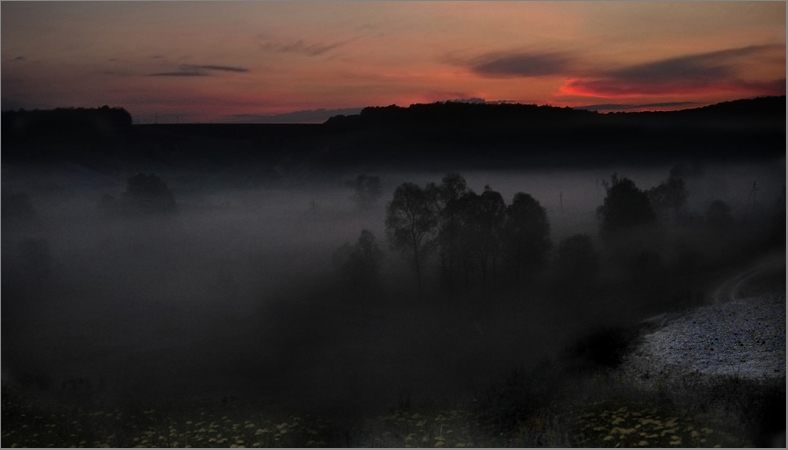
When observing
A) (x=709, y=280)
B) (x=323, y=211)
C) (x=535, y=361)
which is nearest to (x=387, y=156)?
(x=323, y=211)

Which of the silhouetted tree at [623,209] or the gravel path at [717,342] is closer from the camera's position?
the gravel path at [717,342]

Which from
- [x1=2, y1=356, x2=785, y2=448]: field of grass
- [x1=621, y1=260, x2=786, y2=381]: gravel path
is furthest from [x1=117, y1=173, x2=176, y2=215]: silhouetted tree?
[x1=621, y1=260, x2=786, y2=381]: gravel path

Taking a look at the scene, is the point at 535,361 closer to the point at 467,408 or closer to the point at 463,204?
the point at 467,408

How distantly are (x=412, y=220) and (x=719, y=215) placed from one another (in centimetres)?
1989

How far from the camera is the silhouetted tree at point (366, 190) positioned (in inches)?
1444

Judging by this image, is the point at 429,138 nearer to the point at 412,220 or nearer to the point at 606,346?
the point at 412,220

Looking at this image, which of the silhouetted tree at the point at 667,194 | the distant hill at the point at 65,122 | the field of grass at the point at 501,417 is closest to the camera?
the field of grass at the point at 501,417

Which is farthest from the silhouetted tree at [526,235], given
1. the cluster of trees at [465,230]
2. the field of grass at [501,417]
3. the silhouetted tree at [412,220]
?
the field of grass at [501,417]

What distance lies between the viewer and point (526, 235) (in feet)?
117

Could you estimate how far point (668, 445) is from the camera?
1895cm

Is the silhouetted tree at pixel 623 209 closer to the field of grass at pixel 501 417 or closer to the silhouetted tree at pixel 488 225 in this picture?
the silhouetted tree at pixel 488 225

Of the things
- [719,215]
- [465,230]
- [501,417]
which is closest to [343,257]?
[465,230]

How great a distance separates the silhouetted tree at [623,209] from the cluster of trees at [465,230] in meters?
4.23

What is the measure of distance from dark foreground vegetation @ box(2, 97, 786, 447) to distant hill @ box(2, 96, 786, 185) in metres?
0.15
